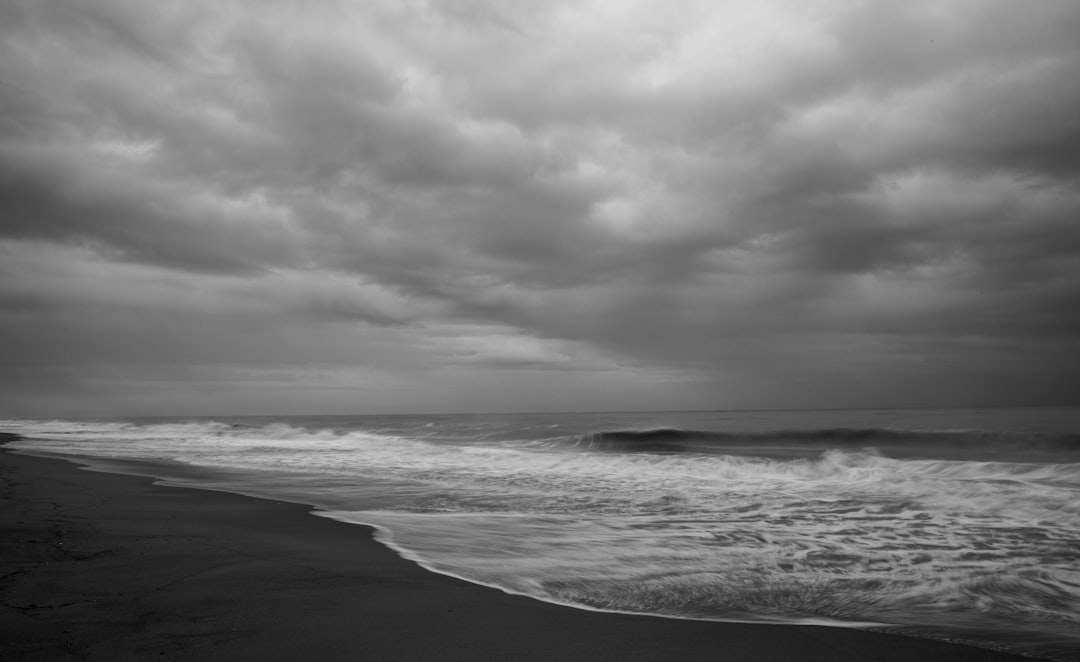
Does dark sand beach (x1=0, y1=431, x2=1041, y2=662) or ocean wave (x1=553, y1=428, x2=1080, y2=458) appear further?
ocean wave (x1=553, y1=428, x2=1080, y2=458)

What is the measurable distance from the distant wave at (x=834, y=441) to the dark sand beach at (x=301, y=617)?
20875mm

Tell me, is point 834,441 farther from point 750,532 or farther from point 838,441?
point 750,532

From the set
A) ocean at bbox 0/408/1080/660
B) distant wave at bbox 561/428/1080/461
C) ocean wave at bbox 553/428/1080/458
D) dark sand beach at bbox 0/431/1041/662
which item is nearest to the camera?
dark sand beach at bbox 0/431/1041/662

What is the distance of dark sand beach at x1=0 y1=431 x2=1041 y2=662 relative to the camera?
141 inches

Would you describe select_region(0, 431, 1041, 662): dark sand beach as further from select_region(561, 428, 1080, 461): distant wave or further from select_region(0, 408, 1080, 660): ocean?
select_region(561, 428, 1080, 461): distant wave

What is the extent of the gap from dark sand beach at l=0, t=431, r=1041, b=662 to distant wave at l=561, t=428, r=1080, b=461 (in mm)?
20875

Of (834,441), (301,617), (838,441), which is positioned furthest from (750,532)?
(838,441)

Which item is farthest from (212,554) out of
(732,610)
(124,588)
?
(732,610)

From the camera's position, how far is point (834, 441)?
1126 inches

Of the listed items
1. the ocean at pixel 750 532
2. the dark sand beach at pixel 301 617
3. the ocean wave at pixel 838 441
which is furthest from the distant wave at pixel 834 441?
the dark sand beach at pixel 301 617

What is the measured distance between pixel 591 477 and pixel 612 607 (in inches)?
398

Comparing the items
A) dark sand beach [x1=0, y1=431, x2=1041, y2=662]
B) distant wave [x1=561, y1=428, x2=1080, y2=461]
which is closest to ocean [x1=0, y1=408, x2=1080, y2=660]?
dark sand beach [x1=0, y1=431, x2=1041, y2=662]

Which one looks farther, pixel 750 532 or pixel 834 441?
pixel 834 441

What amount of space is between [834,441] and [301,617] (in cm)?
2883
